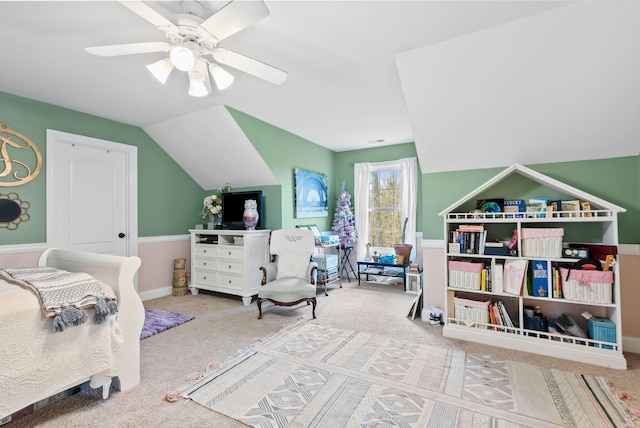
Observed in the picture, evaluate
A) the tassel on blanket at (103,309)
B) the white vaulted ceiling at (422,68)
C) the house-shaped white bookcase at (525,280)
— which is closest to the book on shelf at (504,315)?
the house-shaped white bookcase at (525,280)

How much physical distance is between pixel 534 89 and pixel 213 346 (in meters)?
3.38

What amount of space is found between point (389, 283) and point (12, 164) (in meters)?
5.03

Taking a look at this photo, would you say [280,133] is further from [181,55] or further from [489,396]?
[489,396]

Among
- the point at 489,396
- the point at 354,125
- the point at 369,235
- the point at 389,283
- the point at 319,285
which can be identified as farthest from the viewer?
the point at 369,235

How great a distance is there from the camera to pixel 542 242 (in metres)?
2.45

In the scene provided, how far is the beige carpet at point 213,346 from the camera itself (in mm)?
1699

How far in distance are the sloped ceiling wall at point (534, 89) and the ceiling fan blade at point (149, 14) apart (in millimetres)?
1673

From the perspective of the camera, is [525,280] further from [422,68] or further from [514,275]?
[422,68]

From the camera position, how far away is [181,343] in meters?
2.67

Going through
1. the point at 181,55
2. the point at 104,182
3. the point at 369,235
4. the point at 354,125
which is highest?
the point at 354,125

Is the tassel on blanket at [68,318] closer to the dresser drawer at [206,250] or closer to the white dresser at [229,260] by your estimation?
the white dresser at [229,260]

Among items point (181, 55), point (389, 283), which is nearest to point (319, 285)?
point (389, 283)

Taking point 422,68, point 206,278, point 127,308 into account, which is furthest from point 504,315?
point 206,278

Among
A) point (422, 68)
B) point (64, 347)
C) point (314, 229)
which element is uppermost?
point (422, 68)
